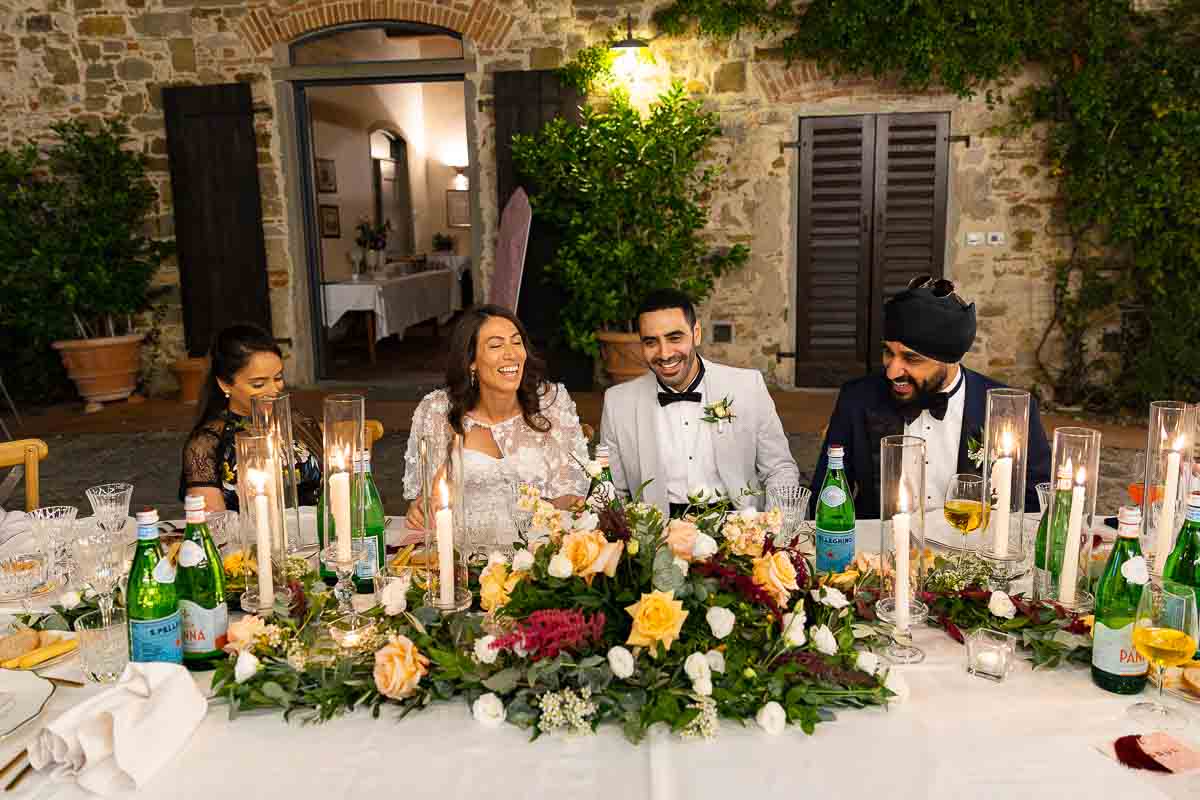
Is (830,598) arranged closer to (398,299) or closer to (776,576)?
(776,576)

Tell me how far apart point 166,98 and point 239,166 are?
71cm

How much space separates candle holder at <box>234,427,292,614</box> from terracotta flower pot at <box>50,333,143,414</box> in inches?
232

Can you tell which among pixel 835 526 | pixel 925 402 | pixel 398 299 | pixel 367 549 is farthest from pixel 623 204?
pixel 367 549

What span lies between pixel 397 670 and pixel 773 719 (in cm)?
57

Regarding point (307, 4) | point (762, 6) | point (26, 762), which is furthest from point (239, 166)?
point (26, 762)

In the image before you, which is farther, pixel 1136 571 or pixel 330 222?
pixel 330 222

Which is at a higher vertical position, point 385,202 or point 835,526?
point 385,202

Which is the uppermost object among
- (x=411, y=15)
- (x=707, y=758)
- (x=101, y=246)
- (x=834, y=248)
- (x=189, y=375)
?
(x=411, y=15)

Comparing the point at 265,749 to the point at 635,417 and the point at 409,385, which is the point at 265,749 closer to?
the point at 635,417

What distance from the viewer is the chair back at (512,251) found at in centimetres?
636

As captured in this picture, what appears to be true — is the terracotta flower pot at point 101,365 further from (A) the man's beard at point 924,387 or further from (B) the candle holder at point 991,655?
(B) the candle holder at point 991,655

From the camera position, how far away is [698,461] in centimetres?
314

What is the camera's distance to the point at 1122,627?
1.49m

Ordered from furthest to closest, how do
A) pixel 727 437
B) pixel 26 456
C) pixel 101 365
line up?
pixel 101 365 < pixel 727 437 < pixel 26 456
